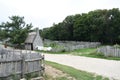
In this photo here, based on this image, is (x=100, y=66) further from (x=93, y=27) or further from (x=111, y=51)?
(x=93, y=27)

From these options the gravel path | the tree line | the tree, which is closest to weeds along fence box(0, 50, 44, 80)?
the gravel path

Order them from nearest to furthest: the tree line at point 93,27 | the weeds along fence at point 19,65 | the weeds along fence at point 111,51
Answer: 1. the weeds along fence at point 19,65
2. the weeds along fence at point 111,51
3. the tree line at point 93,27

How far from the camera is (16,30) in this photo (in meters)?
56.4

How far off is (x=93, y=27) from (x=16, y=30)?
26.0 m

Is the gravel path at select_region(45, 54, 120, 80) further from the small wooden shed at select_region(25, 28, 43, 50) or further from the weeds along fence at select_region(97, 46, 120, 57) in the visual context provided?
the small wooden shed at select_region(25, 28, 43, 50)

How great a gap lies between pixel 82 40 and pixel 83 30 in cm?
481

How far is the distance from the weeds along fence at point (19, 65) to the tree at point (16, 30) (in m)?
41.5

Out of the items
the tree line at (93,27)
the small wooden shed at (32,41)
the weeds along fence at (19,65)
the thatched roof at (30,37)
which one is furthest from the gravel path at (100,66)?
the tree line at (93,27)

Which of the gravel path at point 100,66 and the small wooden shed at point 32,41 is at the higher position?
the small wooden shed at point 32,41

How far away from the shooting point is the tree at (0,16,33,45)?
184 feet

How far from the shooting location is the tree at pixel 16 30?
55953mm

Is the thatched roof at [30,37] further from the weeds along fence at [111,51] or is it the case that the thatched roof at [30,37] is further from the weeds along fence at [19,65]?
the weeds along fence at [19,65]

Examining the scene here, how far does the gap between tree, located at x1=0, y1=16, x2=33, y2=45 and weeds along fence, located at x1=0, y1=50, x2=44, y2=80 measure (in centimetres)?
4149

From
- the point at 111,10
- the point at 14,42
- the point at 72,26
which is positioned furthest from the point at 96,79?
the point at 72,26
